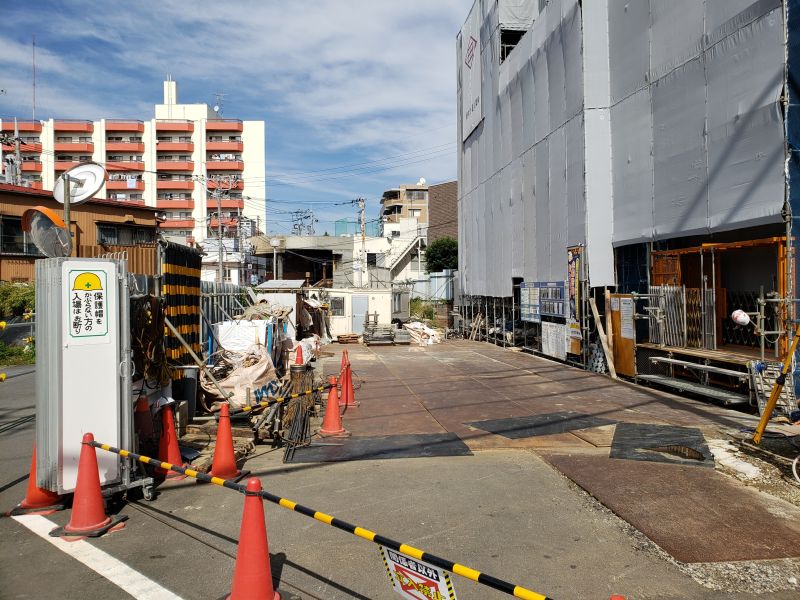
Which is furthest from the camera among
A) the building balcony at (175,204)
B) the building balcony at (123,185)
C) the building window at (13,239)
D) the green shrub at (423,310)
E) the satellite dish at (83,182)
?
the building balcony at (175,204)

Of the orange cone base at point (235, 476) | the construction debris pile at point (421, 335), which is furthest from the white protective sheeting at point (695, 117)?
the construction debris pile at point (421, 335)

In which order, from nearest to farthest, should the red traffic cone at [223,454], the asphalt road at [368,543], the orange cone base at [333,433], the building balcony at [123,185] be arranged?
the asphalt road at [368,543] < the red traffic cone at [223,454] < the orange cone base at [333,433] < the building balcony at [123,185]

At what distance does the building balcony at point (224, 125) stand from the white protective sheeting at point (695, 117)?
5890cm

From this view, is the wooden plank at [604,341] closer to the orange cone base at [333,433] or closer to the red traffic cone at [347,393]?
the red traffic cone at [347,393]

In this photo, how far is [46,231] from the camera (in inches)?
235

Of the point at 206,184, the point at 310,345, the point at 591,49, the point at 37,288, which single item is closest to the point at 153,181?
the point at 206,184

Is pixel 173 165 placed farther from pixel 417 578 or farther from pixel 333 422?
pixel 417 578

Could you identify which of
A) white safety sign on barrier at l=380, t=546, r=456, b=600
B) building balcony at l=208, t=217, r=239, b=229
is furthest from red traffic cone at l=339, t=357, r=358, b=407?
building balcony at l=208, t=217, r=239, b=229

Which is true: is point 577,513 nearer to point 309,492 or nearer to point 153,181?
point 309,492

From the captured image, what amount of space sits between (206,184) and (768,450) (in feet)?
208

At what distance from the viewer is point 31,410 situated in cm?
1097

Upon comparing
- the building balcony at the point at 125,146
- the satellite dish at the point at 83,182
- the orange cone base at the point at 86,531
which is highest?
the building balcony at the point at 125,146

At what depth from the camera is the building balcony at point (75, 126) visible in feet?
219

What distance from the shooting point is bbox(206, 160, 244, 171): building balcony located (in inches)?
2699
